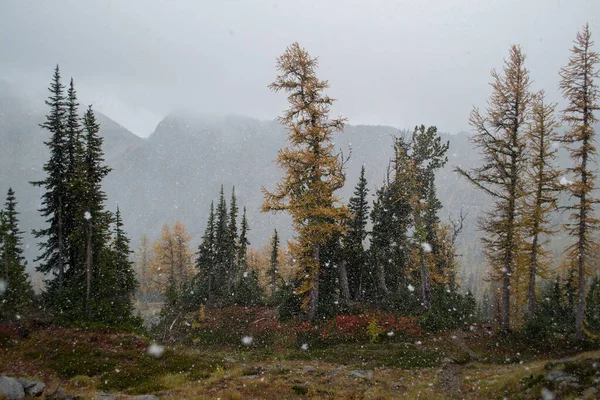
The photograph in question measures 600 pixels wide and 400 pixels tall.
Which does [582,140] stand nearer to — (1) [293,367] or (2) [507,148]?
(2) [507,148]

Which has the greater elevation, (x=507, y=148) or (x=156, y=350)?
(x=507, y=148)

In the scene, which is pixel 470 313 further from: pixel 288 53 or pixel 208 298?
pixel 208 298

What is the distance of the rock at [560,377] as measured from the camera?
31.4 feet

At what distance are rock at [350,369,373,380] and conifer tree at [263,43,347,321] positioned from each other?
7044 millimetres

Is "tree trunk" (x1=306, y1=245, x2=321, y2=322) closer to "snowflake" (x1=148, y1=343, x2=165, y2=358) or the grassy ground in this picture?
the grassy ground

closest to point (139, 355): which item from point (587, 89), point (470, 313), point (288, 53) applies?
point (288, 53)

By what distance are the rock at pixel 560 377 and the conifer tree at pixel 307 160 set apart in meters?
12.2

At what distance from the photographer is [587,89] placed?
1764 cm

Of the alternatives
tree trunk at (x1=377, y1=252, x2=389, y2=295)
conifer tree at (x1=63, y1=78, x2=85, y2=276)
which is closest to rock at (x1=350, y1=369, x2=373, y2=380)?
tree trunk at (x1=377, y1=252, x2=389, y2=295)

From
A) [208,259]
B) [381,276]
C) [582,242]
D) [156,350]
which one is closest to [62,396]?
[156,350]

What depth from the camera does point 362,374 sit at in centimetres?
1364

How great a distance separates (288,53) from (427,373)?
736 inches

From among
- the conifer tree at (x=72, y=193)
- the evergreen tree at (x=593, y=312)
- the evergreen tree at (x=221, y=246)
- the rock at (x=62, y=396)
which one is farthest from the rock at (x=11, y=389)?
the evergreen tree at (x=221, y=246)

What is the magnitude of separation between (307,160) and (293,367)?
11.4 m
